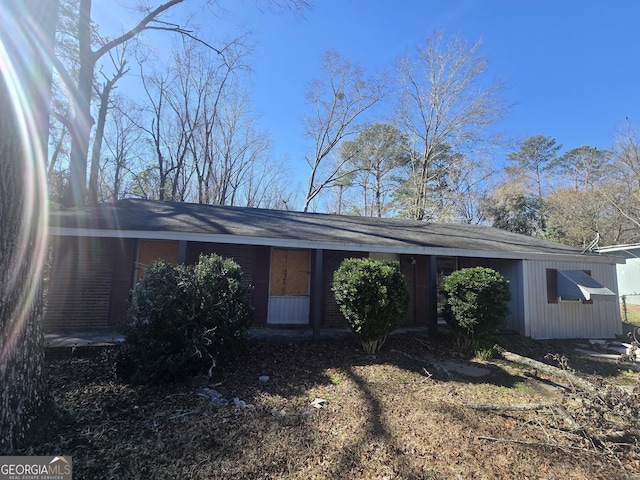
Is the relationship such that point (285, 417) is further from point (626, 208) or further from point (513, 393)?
point (626, 208)

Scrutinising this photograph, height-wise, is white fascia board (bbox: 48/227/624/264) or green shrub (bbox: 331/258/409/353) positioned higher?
white fascia board (bbox: 48/227/624/264)

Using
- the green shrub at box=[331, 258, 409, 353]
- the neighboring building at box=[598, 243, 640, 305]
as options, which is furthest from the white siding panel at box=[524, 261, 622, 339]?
the neighboring building at box=[598, 243, 640, 305]

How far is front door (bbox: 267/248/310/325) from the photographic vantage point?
859cm

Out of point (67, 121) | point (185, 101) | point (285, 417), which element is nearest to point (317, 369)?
point (285, 417)

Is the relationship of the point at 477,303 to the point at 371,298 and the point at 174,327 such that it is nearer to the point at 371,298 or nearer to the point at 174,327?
the point at 371,298

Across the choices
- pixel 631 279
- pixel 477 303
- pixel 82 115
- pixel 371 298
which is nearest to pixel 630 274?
pixel 631 279

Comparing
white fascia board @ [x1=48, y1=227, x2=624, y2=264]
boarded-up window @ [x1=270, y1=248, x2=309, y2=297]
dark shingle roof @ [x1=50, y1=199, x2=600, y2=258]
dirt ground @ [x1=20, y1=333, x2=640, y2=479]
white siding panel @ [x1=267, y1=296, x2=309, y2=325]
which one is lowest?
dirt ground @ [x1=20, y1=333, x2=640, y2=479]

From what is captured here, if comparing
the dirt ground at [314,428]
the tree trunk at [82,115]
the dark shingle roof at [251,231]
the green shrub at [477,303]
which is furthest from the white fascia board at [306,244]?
the tree trunk at [82,115]

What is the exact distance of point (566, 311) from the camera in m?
8.79

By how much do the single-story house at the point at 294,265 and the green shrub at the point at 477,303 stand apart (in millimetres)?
1098

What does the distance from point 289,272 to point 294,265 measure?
0.24 metres

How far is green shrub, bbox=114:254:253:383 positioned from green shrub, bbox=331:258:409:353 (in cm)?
222

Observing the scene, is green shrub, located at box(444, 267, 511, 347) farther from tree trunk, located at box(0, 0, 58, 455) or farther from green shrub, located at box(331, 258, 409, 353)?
tree trunk, located at box(0, 0, 58, 455)

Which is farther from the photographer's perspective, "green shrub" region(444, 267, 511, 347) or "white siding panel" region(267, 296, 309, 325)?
"white siding panel" region(267, 296, 309, 325)
